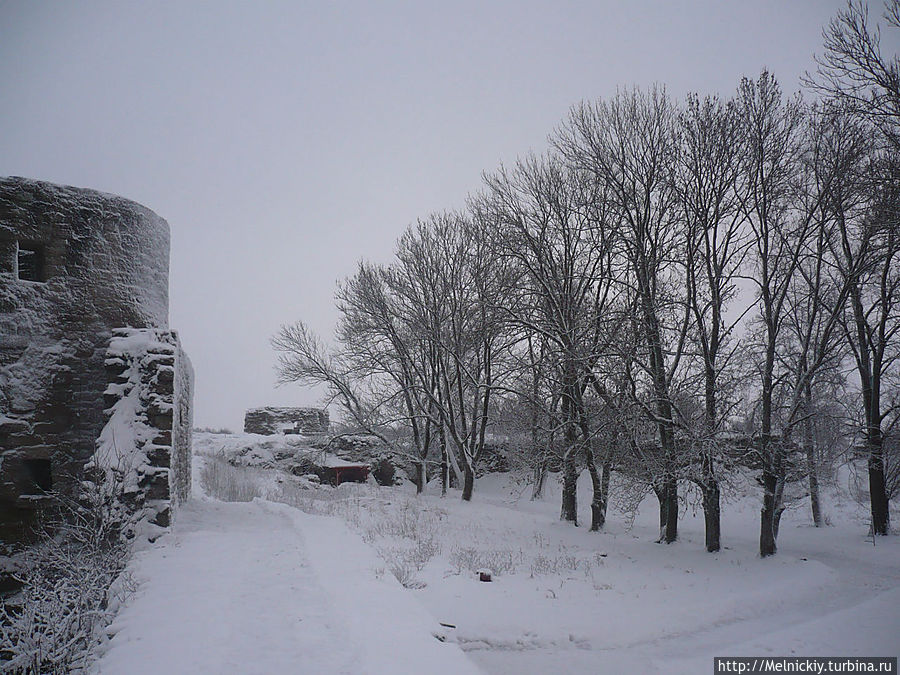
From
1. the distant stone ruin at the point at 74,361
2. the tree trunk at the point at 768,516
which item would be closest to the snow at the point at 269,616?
the distant stone ruin at the point at 74,361

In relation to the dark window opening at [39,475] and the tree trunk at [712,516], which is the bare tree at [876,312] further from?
the dark window opening at [39,475]

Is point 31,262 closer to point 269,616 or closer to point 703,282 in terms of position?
point 269,616

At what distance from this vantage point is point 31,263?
952 centimetres

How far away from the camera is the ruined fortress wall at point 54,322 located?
8359 mm

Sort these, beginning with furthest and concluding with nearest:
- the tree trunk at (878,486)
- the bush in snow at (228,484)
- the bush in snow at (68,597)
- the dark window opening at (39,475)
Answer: the bush in snow at (228,484) → the tree trunk at (878,486) → the dark window opening at (39,475) → the bush in snow at (68,597)

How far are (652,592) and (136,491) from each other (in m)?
8.05

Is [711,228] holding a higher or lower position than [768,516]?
higher

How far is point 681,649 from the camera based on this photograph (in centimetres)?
652

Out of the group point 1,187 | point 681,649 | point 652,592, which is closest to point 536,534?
point 652,592

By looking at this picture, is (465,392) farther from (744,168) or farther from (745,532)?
(744,168)

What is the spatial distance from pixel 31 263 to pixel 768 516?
48.3ft

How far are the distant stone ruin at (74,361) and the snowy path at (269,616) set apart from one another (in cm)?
158

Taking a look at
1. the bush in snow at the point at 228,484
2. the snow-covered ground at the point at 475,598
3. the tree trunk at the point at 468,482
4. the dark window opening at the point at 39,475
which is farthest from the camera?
the tree trunk at the point at 468,482

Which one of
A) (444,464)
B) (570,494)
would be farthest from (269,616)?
(444,464)
